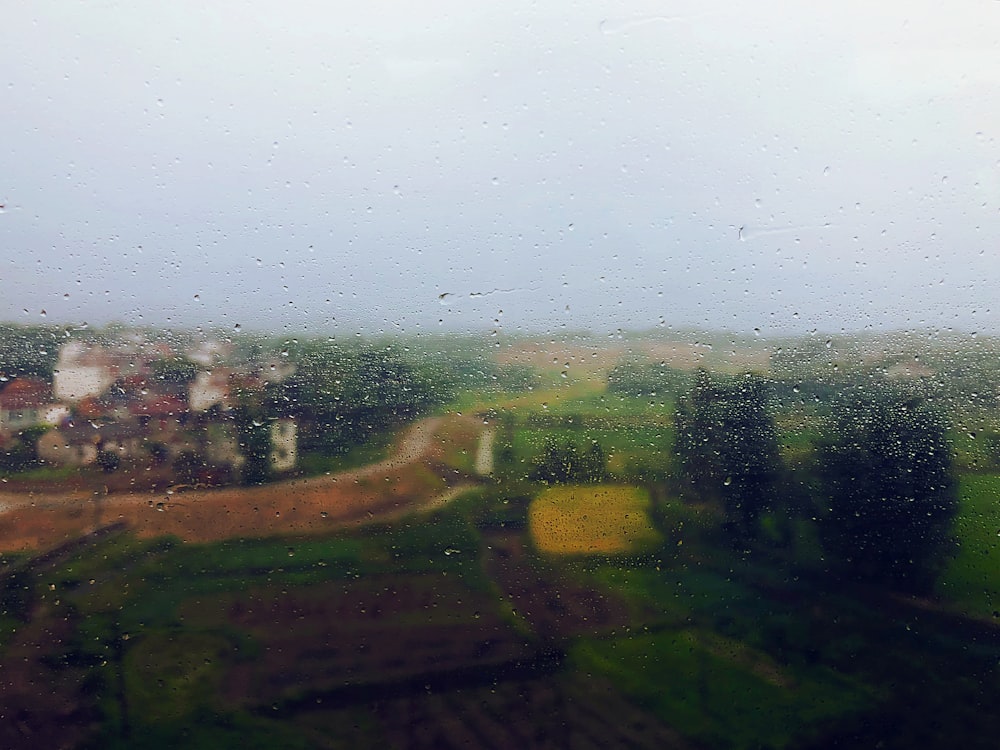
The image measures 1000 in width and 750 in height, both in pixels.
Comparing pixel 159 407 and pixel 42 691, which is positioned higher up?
pixel 159 407

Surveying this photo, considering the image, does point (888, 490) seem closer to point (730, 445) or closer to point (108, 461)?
point (730, 445)

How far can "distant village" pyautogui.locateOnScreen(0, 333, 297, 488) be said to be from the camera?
1.62 metres

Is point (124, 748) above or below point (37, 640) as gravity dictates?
below

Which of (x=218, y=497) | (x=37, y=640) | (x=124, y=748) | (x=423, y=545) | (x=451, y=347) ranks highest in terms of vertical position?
(x=451, y=347)

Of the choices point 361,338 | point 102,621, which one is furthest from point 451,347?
point 102,621

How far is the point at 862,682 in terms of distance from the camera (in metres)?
1.81

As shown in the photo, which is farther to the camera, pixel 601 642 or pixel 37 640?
pixel 601 642

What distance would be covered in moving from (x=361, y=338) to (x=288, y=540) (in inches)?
22.1

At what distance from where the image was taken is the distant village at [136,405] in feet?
5.31

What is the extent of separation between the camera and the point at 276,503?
1706 millimetres

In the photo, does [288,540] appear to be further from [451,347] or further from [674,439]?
[674,439]

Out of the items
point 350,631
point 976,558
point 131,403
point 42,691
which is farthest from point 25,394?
point 976,558

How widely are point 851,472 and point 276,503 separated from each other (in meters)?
1.53

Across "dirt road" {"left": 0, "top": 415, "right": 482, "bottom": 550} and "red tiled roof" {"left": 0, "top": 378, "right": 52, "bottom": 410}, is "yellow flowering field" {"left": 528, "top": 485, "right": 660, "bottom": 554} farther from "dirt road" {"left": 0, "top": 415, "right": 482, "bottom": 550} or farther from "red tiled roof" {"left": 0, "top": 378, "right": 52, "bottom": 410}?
"red tiled roof" {"left": 0, "top": 378, "right": 52, "bottom": 410}
